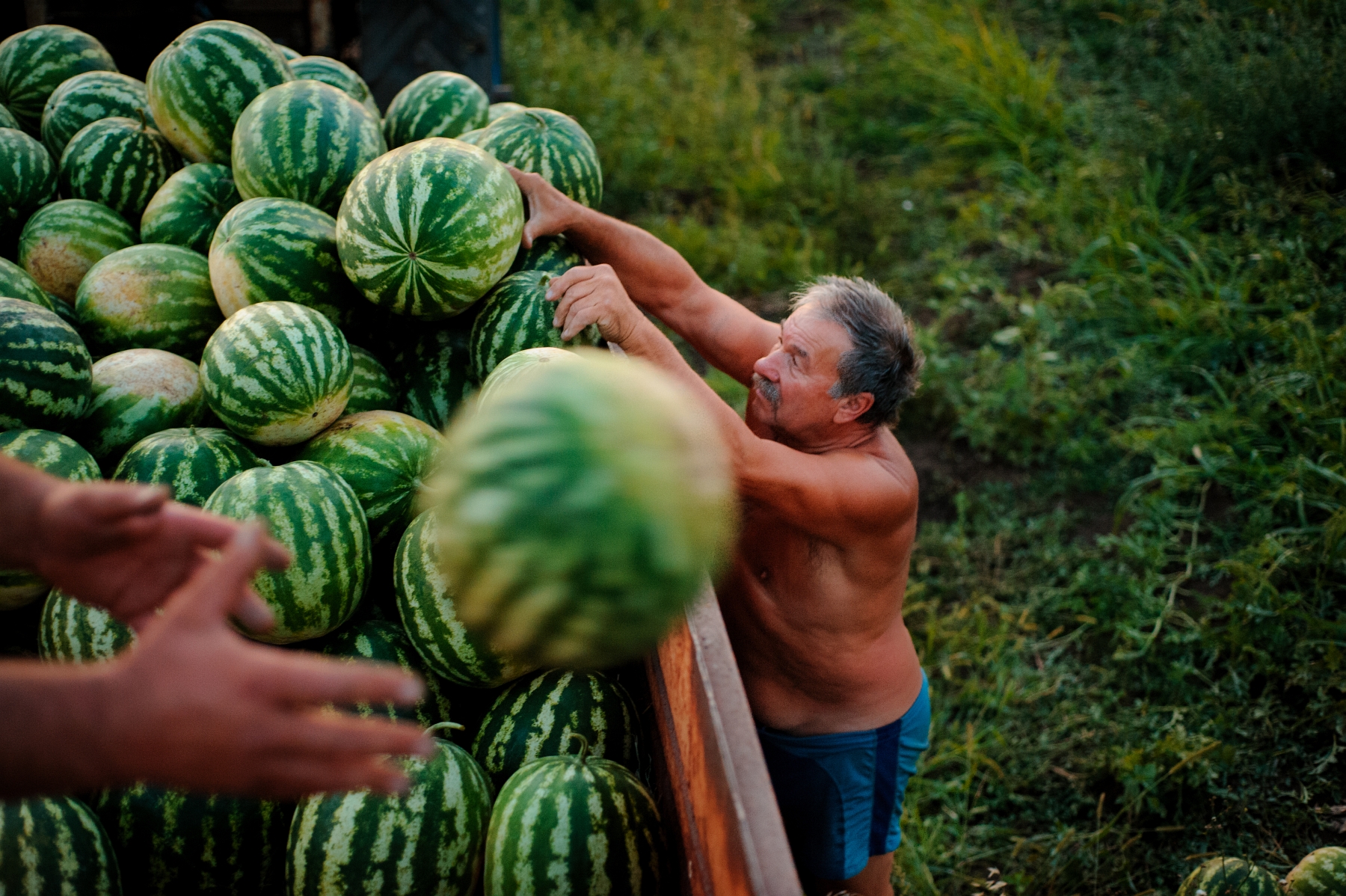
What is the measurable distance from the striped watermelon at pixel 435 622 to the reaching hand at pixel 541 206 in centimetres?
105

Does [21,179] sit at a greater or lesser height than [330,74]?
lesser

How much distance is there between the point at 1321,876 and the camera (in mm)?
2375

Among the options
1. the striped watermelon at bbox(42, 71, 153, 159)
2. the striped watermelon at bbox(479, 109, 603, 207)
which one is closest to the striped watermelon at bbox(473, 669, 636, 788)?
the striped watermelon at bbox(479, 109, 603, 207)

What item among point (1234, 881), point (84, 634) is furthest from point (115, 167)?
point (1234, 881)

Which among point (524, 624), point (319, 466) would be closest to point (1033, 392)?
point (319, 466)

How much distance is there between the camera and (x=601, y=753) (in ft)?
6.63

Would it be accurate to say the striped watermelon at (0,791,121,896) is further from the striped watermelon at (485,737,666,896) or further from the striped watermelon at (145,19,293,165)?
the striped watermelon at (145,19,293,165)

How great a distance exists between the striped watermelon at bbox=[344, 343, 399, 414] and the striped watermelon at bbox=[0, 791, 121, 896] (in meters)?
1.13

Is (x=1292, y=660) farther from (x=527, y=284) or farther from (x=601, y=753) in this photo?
(x=527, y=284)

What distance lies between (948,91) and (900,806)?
236 inches

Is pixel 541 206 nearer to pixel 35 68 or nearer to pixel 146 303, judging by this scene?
pixel 146 303

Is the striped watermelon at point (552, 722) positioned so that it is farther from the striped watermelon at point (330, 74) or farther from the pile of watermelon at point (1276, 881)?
the striped watermelon at point (330, 74)

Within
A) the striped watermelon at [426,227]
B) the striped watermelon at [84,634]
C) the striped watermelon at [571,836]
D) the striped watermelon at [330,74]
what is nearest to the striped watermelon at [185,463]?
the striped watermelon at [84,634]

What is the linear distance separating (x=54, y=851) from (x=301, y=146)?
1.91 metres
